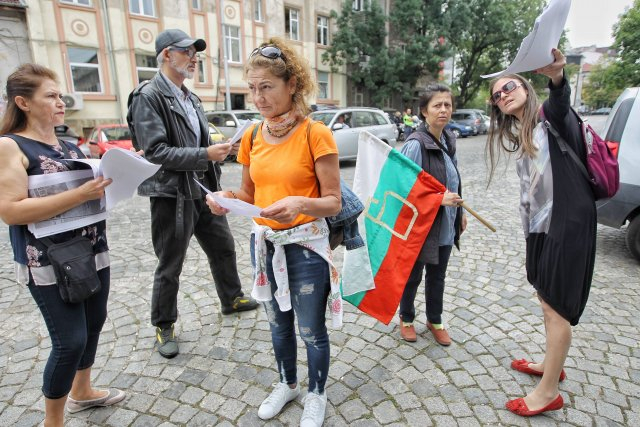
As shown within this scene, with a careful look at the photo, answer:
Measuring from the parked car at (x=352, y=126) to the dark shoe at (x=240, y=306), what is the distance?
8314 millimetres

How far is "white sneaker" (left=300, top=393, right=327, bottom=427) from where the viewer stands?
2.19 m

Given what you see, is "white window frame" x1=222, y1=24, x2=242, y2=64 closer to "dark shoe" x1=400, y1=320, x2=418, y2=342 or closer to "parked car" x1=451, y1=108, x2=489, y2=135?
"parked car" x1=451, y1=108, x2=489, y2=135

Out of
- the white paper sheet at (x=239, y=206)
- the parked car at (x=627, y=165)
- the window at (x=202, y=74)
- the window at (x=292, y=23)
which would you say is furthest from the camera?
the window at (x=292, y=23)

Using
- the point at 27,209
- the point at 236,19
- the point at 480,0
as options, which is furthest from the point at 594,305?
the point at 480,0

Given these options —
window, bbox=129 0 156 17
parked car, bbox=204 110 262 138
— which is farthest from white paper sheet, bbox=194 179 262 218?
window, bbox=129 0 156 17

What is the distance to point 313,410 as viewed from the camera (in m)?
2.22

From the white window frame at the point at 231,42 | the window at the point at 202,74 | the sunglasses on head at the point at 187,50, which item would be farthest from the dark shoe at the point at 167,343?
the white window frame at the point at 231,42

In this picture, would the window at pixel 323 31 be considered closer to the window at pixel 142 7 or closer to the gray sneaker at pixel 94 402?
the window at pixel 142 7

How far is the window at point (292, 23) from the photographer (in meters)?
23.8

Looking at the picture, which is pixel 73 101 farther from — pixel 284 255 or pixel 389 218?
pixel 284 255

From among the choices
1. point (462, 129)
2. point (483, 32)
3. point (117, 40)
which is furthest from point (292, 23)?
point (483, 32)

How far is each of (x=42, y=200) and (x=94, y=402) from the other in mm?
1332

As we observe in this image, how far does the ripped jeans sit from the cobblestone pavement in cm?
37

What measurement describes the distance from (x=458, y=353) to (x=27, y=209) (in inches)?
108
